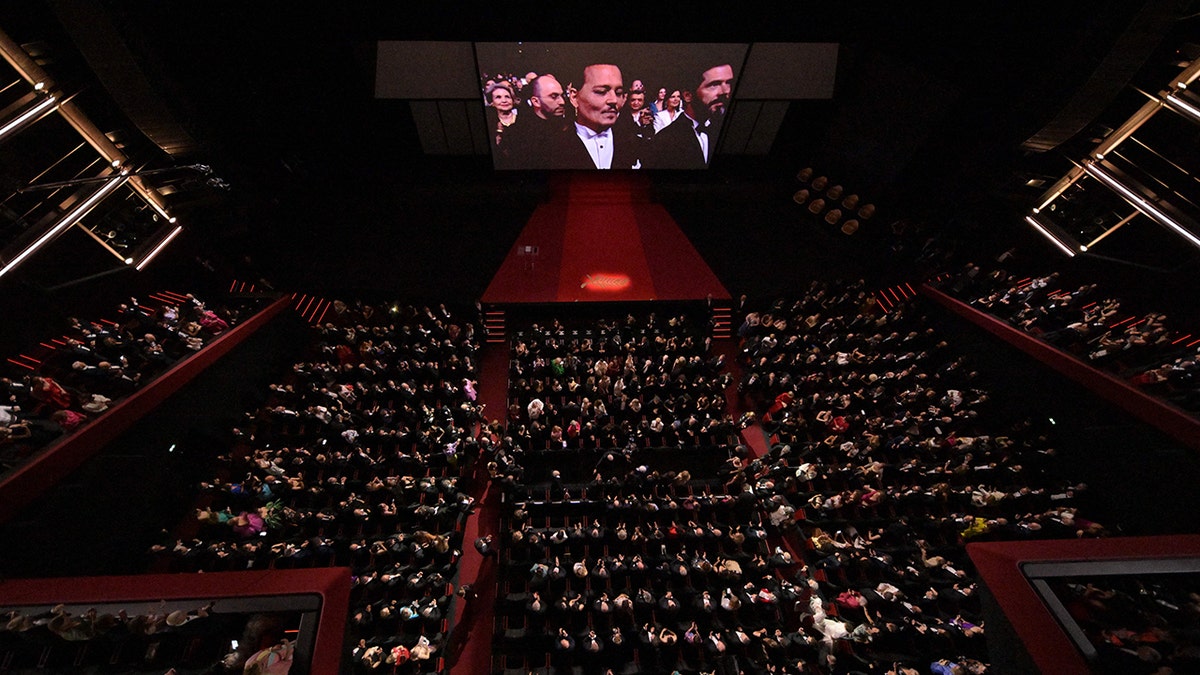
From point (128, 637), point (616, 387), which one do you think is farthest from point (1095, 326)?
point (128, 637)

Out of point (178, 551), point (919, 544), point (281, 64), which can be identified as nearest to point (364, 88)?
point (281, 64)

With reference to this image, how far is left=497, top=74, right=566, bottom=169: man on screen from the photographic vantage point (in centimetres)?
1076

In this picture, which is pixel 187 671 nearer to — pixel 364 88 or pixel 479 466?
pixel 479 466

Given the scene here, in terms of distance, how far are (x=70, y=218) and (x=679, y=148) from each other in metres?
10.7

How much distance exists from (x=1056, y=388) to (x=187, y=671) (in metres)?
10.5

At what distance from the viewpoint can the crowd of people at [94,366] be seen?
5.49 m

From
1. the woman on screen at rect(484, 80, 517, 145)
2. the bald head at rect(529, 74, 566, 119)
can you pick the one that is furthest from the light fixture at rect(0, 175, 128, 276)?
the bald head at rect(529, 74, 566, 119)

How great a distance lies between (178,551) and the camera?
5918mm

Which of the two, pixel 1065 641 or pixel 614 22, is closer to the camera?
pixel 1065 641

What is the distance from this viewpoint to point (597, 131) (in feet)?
37.7

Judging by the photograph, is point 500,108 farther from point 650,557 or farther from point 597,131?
point 650,557

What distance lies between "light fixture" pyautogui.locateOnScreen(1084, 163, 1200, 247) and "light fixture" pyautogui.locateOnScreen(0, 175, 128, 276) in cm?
1533

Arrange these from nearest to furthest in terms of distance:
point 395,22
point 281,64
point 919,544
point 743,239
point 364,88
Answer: point 919,544 < point 395,22 < point 281,64 < point 364,88 < point 743,239

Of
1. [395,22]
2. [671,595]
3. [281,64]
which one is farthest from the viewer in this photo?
[281,64]
